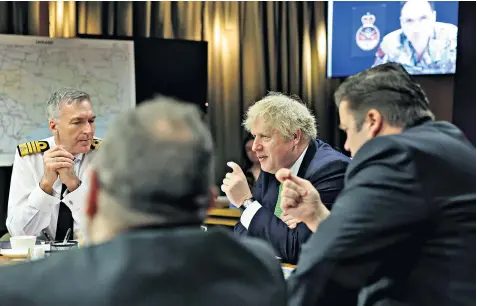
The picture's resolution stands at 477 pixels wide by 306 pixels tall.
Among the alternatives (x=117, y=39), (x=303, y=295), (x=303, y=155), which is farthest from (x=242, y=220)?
(x=117, y=39)

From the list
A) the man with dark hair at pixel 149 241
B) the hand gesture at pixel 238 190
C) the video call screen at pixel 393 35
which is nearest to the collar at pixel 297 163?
the hand gesture at pixel 238 190

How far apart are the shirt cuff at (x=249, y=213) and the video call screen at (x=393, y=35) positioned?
8.21ft

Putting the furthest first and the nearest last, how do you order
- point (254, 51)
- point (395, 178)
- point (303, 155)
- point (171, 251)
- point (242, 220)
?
point (254, 51), point (303, 155), point (242, 220), point (395, 178), point (171, 251)

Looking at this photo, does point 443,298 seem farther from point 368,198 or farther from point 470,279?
point 368,198

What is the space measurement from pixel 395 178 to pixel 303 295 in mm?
351

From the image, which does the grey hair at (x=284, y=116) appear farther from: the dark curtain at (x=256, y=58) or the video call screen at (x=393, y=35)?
the dark curtain at (x=256, y=58)

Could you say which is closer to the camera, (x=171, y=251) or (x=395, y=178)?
(x=171, y=251)

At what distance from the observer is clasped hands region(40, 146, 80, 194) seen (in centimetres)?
277

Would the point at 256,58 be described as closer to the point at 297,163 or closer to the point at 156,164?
the point at 297,163

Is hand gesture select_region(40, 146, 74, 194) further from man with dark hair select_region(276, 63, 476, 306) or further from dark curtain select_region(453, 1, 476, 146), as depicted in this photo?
dark curtain select_region(453, 1, 476, 146)

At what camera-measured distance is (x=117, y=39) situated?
449 cm

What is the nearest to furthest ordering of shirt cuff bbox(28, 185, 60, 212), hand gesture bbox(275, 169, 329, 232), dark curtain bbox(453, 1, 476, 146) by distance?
1. hand gesture bbox(275, 169, 329, 232)
2. shirt cuff bbox(28, 185, 60, 212)
3. dark curtain bbox(453, 1, 476, 146)

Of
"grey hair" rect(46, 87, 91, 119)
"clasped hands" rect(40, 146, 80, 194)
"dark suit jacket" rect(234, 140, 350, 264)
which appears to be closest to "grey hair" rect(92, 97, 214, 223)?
"dark suit jacket" rect(234, 140, 350, 264)

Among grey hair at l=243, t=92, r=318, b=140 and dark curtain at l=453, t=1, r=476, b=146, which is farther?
dark curtain at l=453, t=1, r=476, b=146
